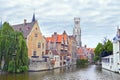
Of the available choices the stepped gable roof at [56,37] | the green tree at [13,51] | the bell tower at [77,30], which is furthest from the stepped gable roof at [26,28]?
the bell tower at [77,30]

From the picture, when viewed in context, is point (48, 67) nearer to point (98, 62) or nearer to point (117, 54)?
point (117, 54)

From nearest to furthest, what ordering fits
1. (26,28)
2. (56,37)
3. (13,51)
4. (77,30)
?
1. (13,51)
2. (26,28)
3. (56,37)
4. (77,30)

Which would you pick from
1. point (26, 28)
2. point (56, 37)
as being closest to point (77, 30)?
point (56, 37)

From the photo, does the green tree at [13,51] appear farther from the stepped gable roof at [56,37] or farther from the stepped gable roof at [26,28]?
the stepped gable roof at [56,37]

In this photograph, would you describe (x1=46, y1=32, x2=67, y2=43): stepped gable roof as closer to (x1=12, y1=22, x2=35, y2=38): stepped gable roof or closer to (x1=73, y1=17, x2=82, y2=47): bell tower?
(x1=12, y1=22, x2=35, y2=38): stepped gable roof

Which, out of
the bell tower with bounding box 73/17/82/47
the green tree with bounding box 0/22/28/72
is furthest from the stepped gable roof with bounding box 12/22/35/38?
the bell tower with bounding box 73/17/82/47

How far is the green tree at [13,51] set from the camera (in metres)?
40.1

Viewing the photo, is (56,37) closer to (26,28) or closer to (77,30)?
(26,28)

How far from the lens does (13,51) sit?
136ft

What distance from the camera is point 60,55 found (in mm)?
64312

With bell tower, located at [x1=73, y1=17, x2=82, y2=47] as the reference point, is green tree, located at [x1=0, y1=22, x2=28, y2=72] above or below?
below

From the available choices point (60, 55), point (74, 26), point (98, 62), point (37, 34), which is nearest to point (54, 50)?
point (60, 55)

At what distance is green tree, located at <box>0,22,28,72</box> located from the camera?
40.1 metres

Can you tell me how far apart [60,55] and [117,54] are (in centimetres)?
2485
